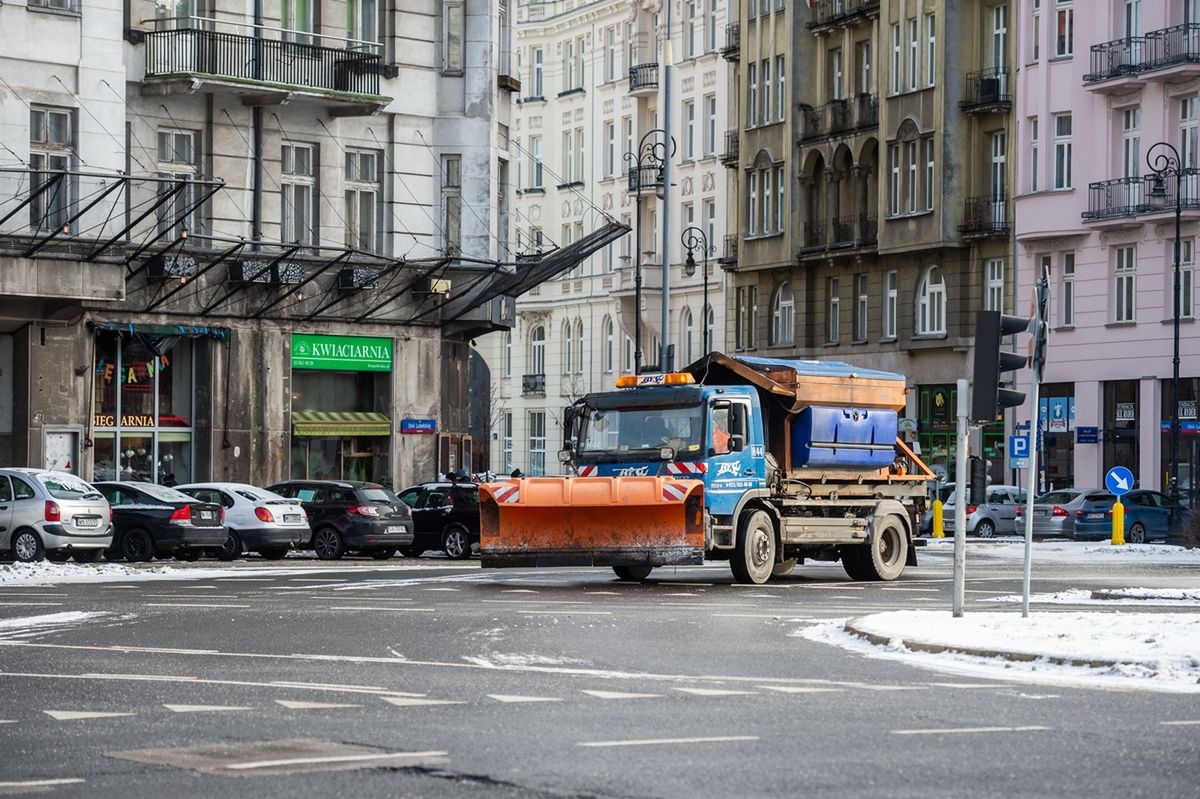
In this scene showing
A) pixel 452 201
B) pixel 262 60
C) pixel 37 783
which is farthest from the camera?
pixel 452 201

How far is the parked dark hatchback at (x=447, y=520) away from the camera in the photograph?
1668 inches

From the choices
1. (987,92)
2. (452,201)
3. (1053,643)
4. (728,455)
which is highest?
(987,92)

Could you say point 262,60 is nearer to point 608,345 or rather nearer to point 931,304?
point 931,304

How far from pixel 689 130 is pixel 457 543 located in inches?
1703

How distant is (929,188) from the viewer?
66750mm

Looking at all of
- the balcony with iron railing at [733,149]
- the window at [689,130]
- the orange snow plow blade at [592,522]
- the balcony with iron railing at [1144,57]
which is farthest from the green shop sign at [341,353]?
the window at [689,130]

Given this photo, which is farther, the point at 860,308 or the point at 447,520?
the point at 860,308

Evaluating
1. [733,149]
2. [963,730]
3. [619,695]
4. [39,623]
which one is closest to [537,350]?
[733,149]

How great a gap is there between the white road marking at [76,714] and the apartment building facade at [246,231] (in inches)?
1161

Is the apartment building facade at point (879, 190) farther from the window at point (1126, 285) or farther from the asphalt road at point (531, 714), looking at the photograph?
the asphalt road at point (531, 714)

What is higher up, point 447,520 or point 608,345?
point 608,345

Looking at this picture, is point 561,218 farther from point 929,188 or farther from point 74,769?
point 74,769

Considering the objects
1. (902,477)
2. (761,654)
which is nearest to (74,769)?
(761,654)

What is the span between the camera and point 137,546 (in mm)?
38812
